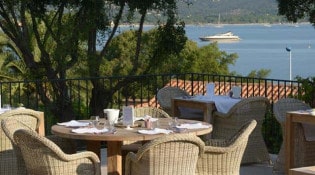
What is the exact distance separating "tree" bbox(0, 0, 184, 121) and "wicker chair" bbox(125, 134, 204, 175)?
20.4 ft

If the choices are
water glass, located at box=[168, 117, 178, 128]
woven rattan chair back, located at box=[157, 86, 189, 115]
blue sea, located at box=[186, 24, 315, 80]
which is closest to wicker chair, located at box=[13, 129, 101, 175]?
water glass, located at box=[168, 117, 178, 128]

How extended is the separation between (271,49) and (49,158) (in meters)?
96.5

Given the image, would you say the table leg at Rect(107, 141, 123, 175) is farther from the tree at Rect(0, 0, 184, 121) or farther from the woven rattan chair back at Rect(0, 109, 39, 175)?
the tree at Rect(0, 0, 184, 121)

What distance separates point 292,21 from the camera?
950 cm

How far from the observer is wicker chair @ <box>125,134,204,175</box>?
511 cm

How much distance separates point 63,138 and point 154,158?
4.80 ft

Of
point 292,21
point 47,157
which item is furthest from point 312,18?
point 47,157

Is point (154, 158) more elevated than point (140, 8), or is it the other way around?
point (140, 8)

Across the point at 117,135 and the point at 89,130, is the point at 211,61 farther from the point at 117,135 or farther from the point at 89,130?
the point at 117,135

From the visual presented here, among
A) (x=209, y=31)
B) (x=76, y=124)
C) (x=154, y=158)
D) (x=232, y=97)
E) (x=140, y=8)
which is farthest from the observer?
(x=209, y=31)

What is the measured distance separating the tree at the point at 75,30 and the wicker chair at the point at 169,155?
621 cm

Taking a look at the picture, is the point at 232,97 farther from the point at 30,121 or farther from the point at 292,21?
the point at 30,121

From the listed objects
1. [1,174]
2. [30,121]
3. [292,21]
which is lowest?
[1,174]

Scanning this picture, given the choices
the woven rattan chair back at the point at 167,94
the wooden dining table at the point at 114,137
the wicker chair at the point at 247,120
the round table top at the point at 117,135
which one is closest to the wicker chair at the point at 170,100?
the woven rattan chair back at the point at 167,94
